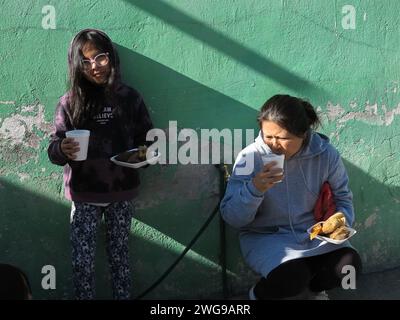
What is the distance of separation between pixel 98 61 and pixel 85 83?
15 centimetres

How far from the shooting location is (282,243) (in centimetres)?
344

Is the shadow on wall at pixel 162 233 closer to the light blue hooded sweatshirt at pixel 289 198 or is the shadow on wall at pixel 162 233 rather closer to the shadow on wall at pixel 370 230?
the shadow on wall at pixel 370 230

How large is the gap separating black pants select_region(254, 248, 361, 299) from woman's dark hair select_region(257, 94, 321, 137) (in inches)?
25.7

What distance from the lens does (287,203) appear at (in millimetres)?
3561

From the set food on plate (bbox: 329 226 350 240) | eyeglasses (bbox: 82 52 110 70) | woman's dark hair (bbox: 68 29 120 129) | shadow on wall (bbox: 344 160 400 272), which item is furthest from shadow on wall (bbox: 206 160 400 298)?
eyeglasses (bbox: 82 52 110 70)

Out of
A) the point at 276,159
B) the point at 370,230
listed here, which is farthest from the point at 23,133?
the point at 370,230

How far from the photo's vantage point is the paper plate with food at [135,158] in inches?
130

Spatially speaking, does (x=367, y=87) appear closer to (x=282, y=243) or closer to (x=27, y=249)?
(x=282, y=243)

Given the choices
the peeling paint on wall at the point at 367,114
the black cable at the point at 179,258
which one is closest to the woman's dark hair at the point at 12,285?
the black cable at the point at 179,258

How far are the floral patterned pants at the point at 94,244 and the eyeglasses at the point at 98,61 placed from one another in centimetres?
71

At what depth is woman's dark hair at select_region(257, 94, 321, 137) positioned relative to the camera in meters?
3.31

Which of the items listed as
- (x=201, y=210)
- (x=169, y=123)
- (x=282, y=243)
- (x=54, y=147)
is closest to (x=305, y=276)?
(x=282, y=243)

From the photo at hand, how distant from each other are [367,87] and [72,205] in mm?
1912

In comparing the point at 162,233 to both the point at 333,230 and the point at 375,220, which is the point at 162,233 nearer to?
the point at 333,230
